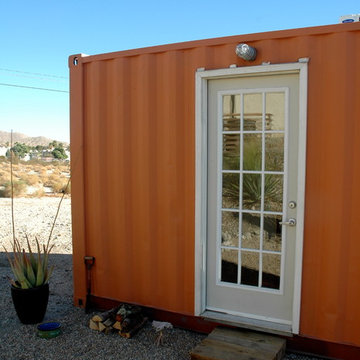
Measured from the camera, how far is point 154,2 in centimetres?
1381

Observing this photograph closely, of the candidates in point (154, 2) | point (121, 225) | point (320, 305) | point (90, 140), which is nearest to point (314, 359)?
point (320, 305)

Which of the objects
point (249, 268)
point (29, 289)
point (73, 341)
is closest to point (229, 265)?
point (249, 268)

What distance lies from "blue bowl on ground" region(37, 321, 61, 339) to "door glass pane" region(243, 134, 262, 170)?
2227 millimetres

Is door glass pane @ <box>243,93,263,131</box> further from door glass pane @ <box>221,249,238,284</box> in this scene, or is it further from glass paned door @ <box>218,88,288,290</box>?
door glass pane @ <box>221,249,238,284</box>

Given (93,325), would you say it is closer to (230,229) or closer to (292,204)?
(230,229)

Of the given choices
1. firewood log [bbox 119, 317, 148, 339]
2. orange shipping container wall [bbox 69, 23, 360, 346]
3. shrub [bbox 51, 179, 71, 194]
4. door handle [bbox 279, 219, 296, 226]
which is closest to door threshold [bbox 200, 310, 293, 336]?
orange shipping container wall [bbox 69, 23, 360, 346]

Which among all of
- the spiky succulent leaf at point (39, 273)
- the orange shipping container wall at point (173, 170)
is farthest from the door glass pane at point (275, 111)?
the spiky succulent leaf at point (39, 273)

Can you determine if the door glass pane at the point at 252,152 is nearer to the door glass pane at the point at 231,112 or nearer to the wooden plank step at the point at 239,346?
the door glass pane at the point at 231,112

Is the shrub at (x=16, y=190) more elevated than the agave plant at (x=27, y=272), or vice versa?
the agave plant at (x=27, y=272)

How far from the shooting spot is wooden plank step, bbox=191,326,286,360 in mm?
3205

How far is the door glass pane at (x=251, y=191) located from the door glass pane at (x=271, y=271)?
435mm

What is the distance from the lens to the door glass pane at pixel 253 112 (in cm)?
359

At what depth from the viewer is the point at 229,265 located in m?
3.79

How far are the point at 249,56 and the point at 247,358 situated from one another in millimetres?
2329
